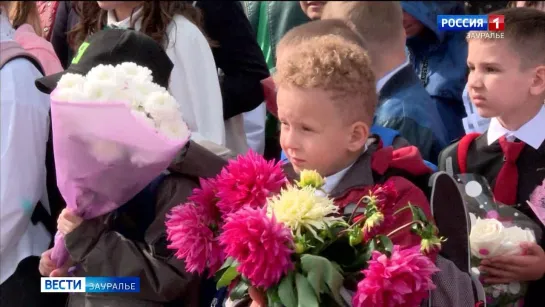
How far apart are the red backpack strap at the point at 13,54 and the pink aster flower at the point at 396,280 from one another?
5.46 ft

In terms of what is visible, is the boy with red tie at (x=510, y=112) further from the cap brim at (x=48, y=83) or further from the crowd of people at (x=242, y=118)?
the cap brim at (x=48, y=83)

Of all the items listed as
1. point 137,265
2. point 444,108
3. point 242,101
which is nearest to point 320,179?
point 137,265

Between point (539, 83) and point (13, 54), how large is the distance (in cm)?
192

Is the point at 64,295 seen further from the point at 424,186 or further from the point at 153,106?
the point at 424,186

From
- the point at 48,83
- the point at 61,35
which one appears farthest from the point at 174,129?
the point at 61,35

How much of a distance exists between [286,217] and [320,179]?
0.57 feet

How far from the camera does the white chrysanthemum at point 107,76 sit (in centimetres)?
279

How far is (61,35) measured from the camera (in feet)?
14.4

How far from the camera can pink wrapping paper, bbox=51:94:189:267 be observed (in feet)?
8.95

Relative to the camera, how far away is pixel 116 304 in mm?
2914

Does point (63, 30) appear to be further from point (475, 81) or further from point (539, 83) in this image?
point (539, 83)

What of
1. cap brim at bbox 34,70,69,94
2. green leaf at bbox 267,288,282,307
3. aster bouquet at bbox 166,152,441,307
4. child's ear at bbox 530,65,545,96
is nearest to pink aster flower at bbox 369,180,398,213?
aster bouquet at bbox 166,152,441,307

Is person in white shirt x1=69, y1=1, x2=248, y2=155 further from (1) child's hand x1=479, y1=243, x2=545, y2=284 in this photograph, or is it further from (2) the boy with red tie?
(1) child's hand x1=479, y1=243, x2=545, y2=284

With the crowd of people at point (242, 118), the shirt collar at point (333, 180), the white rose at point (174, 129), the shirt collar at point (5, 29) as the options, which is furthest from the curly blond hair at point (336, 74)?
the shirt collar at point (5, 29)
